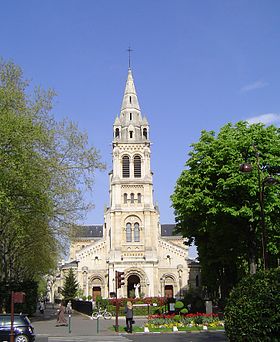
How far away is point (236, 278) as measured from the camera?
3709cm

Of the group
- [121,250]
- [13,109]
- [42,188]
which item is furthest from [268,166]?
[121,250]

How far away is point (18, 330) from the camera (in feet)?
60.3

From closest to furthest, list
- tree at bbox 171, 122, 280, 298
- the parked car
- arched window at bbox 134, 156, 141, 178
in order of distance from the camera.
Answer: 1. the parked car
2. tree at bbox 171, 122, 280, 298
3. arched window at bbox 134, 156, 141, 178

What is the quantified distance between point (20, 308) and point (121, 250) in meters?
32.4

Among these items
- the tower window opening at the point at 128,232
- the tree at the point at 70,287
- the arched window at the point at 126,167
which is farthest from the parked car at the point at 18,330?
the tree at the point at 70,287

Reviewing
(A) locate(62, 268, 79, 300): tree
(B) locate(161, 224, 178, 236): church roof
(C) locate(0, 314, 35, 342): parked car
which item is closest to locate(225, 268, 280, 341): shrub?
(C) locate(0, 314, 35, 342): parked car

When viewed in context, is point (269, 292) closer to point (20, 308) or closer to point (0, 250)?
point (0, 250)

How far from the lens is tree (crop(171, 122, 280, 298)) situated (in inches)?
1060

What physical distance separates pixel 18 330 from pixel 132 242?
4760cm

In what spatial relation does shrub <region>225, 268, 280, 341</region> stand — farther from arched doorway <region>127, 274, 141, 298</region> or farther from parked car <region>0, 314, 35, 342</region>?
arched doorway <region>127, 274, 141, 298</region>

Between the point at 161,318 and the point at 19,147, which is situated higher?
the point at 19,147

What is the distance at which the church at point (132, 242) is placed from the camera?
64375 mm

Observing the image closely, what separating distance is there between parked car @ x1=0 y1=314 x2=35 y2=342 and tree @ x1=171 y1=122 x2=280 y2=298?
12722 millimetres

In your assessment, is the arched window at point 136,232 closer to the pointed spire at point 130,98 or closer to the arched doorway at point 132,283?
the arched doorway at point 132,283
